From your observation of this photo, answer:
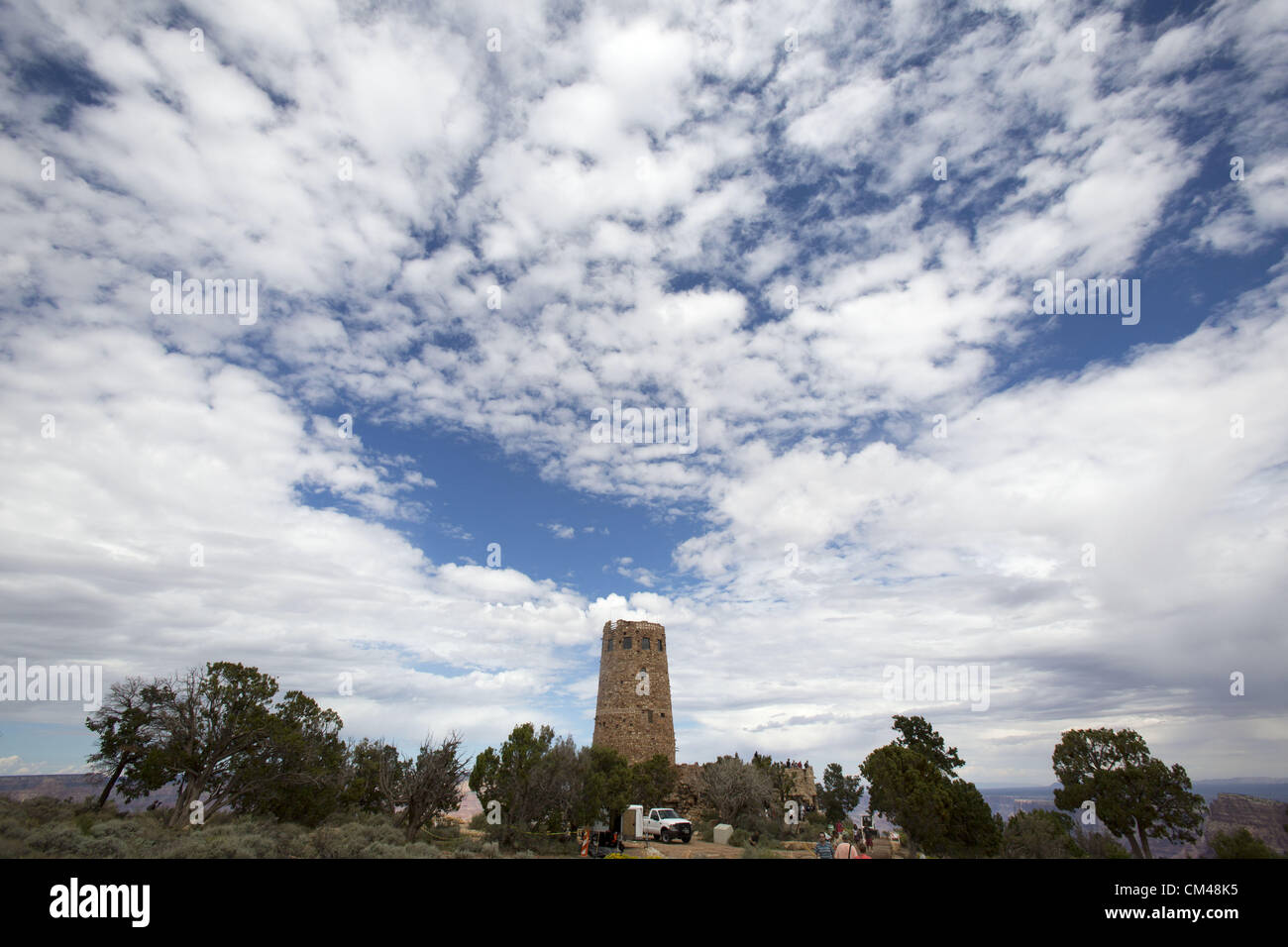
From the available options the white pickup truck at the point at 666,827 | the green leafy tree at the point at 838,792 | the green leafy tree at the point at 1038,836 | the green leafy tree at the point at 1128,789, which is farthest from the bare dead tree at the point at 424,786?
the green leafy tree at the point at 838,792

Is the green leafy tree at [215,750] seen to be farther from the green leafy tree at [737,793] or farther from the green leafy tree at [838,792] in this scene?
the green leafy tree at [838,792]

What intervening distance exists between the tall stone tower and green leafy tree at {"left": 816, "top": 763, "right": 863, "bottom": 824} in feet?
105

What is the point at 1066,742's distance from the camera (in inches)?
1533

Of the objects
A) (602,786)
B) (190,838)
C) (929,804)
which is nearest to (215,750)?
(190,838)

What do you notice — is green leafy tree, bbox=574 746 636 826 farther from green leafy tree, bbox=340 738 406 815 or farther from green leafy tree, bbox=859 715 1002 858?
green leafy tree, bbox=859 715 1002 858

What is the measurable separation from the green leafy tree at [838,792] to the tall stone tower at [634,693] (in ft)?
105

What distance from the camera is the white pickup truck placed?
29.1 metres

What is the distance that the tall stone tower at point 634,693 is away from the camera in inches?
1591

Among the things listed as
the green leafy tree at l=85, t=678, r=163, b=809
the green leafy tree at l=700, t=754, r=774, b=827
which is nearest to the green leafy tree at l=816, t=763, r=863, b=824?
the green leafy tree at l=700, t=754, r=774, b=827

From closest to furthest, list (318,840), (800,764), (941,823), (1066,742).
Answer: (318,840) → (941,823) → (1066,742) → (800,764)
